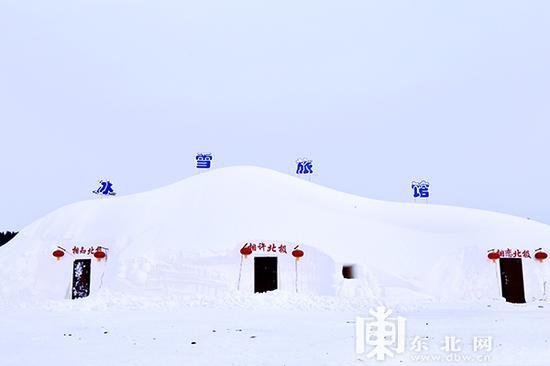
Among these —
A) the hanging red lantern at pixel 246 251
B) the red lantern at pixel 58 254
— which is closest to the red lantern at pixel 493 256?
the hanging red lantern at pixel 246 251

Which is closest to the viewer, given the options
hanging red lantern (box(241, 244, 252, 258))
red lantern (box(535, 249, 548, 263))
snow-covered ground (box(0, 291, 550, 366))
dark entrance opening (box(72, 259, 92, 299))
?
snow-covered ground (box(0, 291, 550, 366))

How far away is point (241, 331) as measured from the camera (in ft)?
49.9

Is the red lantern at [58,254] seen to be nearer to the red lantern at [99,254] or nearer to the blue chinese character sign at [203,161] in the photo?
the red lantern at [99,254]

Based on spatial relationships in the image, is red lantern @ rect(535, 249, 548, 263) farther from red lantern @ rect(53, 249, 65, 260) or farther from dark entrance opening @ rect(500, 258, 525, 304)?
red lantern @ rect(53, 249, 65, 260)

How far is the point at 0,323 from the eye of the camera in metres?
17.7

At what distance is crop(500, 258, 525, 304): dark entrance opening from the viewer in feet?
88.0

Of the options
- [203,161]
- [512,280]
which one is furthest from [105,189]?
[512,280]

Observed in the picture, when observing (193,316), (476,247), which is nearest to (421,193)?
(476,247)

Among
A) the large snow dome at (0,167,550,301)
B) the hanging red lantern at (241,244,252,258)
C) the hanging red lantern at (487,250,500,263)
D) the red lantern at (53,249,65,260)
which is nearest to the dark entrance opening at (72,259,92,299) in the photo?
the large snow dome at (0,167,550,301)

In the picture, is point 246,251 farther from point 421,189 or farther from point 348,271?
point 421,189

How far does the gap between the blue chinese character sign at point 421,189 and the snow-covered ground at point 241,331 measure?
10.7m

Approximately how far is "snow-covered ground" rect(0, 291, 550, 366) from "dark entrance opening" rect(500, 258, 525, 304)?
1.61 metres

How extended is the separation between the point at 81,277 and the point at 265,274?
970 cm

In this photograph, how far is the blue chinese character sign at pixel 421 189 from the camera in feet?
112
